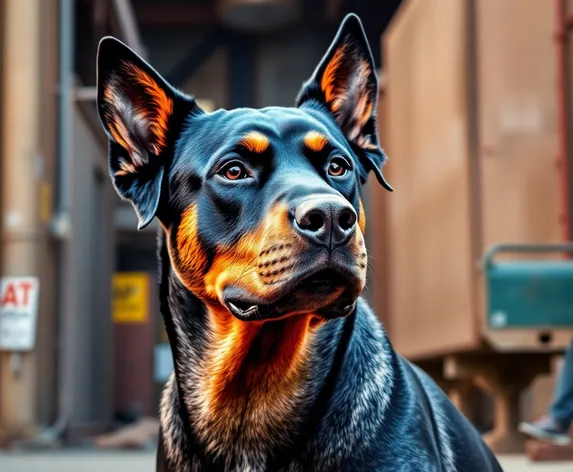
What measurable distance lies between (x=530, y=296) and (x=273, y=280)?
5.20 metres

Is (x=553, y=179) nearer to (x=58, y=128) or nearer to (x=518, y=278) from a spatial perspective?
(x=518, y=278)

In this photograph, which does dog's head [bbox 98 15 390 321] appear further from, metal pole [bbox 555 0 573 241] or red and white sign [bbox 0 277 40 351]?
red and white sign [bbox 0 277 40 351]

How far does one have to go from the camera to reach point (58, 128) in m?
12.1

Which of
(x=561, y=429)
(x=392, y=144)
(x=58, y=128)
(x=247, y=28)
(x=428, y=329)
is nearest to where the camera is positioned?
(x=561, y=429)

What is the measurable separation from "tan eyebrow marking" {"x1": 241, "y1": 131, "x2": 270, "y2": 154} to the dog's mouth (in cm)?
35

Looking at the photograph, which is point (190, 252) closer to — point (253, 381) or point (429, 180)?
point (253, 381)

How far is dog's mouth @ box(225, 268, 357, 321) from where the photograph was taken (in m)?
2.63

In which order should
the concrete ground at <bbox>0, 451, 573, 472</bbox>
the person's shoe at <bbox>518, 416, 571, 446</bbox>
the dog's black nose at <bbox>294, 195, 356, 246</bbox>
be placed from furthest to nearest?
the concrete ground at <bbox>0, 451, 573, 472</bbox> < the person's shoe at <bbox>518, 416, 571, 446</bbox> < the dog's black nose at <bbox>294, 195, 356, 246</bbox>

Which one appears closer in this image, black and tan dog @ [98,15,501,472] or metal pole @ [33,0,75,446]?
black and tan dog @ [98,15,501,472]

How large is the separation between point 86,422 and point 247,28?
340 inches

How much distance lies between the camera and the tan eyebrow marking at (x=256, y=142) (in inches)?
112

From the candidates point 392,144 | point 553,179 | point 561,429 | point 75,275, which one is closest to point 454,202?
point 553,179

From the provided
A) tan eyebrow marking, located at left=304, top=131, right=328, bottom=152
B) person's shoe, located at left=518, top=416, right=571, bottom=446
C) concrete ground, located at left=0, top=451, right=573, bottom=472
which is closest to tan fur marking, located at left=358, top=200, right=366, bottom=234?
tan eyebrow marking, located at left=304, top=131, right=328, bottom=152

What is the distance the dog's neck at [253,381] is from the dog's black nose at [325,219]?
351mm
